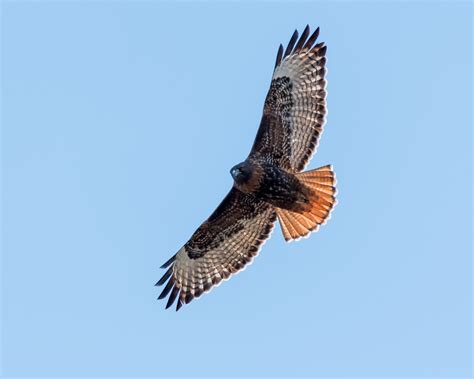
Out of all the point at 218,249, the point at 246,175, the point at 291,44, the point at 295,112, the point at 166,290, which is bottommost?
the point at 166,290

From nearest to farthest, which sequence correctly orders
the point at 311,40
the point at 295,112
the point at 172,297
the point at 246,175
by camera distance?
the point at 246,175 → the point at 295,112 → the point at 311,40 → the point at 172,297

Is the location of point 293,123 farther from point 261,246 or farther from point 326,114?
point 261,246

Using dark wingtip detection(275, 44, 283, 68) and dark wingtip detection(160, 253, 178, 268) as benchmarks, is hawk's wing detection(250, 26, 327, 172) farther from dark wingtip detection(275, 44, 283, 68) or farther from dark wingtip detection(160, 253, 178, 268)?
dark wingtip detection(160, 253, 178, 268)

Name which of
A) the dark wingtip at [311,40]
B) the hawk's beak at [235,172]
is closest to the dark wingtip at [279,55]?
the dark wingtip at [311,40]

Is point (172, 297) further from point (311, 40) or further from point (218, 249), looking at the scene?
→ point (311, 40)

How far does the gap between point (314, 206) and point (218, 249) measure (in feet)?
5.54

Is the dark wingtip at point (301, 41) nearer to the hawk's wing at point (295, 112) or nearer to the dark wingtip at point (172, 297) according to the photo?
the hawk's wing at point (295, 112)

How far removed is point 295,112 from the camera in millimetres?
14070

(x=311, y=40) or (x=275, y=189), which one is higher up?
(x=311, y=40)

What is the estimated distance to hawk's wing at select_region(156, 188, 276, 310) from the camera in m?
14.3

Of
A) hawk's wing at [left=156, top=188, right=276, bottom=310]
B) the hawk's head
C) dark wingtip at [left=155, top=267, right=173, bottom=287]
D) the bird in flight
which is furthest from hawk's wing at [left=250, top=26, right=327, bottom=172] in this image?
dark wingtip at [left=155, top=267, right=173, bottom=287]

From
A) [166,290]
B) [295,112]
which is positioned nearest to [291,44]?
[295,112]

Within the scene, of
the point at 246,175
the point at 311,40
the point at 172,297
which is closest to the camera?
the point at 246,175

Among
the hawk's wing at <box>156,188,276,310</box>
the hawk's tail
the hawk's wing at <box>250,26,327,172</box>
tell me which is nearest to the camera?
the hawk's tail
